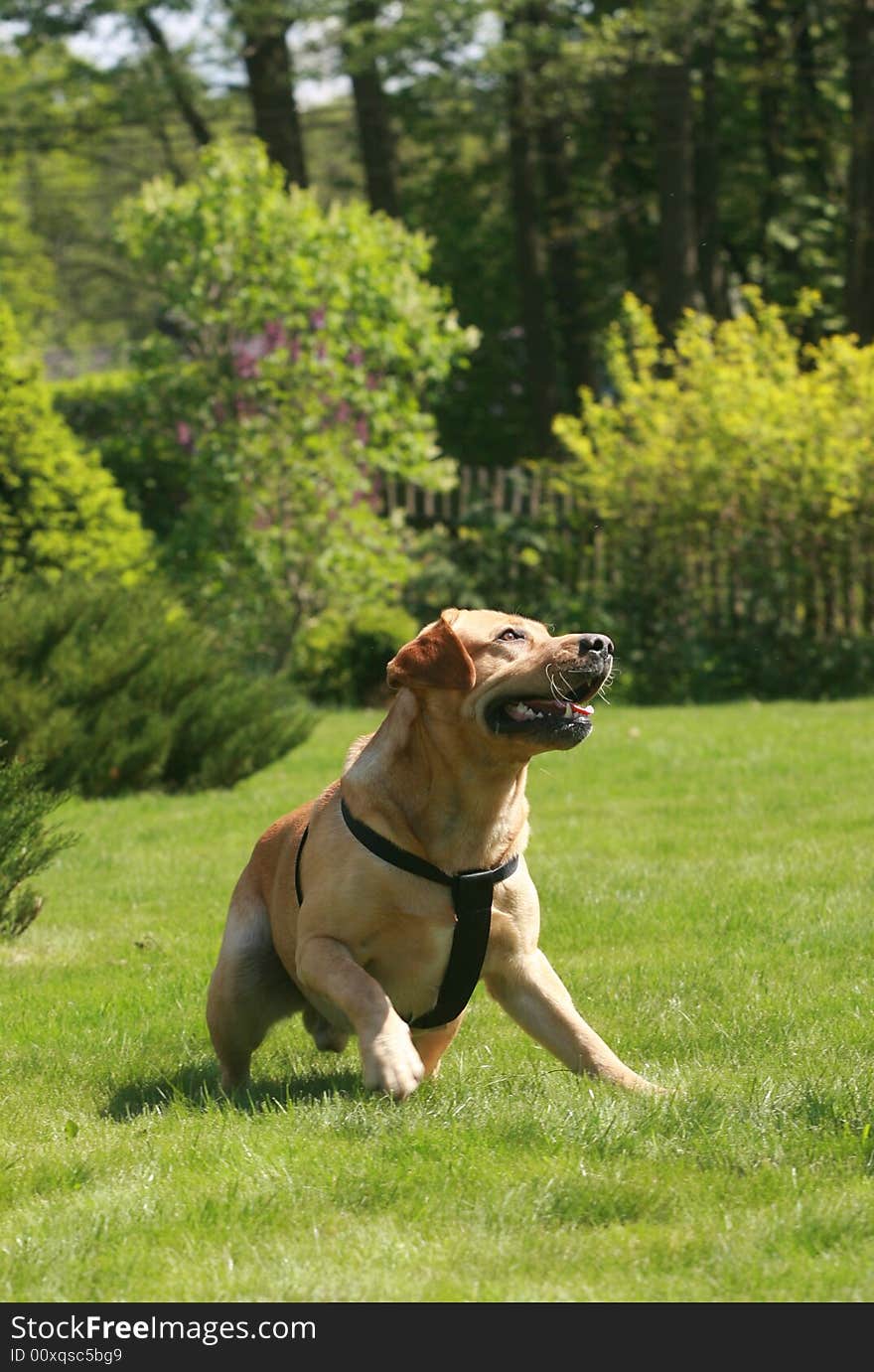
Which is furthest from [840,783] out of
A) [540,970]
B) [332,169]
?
[332,169]

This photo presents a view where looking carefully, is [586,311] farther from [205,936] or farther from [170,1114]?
[170,1114]

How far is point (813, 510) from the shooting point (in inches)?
663

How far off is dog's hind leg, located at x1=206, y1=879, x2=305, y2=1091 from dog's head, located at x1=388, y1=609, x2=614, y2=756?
3.42ft

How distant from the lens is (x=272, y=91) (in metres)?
23.2

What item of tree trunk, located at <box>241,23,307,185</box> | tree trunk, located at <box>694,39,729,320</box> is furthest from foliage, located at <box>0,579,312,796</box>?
tree trunk, located at <box>694,39,729,320</box>

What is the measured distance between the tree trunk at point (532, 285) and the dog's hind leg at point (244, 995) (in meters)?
21.0

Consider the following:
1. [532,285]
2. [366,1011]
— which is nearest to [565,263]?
[532,285]

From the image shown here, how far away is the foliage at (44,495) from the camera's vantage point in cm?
1349

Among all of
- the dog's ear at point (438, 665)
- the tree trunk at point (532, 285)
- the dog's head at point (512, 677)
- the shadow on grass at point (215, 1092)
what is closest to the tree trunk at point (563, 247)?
the tree trunk at point (532, 285)

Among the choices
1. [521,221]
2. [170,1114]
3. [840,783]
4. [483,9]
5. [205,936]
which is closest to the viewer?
[170,1114]

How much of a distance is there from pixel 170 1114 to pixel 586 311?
2762 cm

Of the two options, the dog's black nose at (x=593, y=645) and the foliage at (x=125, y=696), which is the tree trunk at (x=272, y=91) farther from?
the dog's black nose at (x=593, y=645)

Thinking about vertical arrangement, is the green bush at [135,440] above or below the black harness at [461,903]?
below

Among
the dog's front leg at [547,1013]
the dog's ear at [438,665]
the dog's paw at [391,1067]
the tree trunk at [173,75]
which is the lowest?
the dog's front leg at [547,1013]
